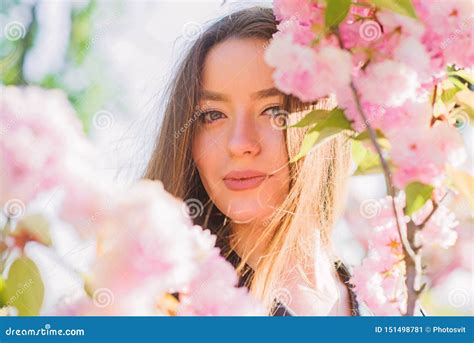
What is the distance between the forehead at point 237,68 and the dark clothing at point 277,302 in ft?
0.96

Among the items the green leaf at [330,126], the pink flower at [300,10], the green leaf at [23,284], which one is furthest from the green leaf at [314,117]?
the green leaf at [23,284]

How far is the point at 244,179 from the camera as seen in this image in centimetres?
113

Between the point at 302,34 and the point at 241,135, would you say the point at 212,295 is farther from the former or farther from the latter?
the point at 241,135

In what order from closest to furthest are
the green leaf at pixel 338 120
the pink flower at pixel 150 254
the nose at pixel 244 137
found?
the pink flower at pixel 150 254 < the green leaf at pixel 338 120 < the nose at pixel 244 137

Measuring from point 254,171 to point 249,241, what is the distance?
14 cm

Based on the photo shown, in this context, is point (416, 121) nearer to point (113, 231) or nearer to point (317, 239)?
point (113, 231)

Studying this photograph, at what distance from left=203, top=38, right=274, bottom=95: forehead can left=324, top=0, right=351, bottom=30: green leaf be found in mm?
380

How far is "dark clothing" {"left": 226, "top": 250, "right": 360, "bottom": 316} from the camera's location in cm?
115

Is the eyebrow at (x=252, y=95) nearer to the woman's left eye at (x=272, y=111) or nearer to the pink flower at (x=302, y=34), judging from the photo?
the woman's left eye at (x=272, y=111)

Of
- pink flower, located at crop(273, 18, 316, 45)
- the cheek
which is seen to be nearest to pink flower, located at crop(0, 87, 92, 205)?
the cheek

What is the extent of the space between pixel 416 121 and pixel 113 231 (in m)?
0.36

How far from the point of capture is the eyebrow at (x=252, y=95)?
1.10 meters

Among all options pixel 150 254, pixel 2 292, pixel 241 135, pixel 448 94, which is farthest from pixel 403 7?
pixel 2 292

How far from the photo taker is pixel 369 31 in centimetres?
73
